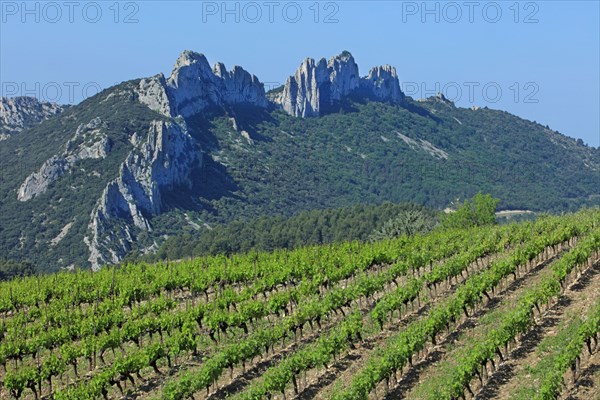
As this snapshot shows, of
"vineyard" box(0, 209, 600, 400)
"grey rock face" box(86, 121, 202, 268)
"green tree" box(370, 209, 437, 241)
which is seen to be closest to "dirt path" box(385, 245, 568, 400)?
"vineyard" box(0, 209, 600, 400)

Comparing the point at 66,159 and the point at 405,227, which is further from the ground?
the point at 66,159

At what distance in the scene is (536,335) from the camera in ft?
101

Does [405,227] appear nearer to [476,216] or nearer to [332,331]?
[476,216]

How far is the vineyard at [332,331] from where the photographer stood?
1091 inches

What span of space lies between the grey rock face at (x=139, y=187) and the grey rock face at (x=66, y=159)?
9.01 metres

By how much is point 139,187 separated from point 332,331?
12568cm

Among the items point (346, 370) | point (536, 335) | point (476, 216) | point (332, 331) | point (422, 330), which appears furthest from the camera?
point (476, 216)

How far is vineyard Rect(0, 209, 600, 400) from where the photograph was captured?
27719 millimetres

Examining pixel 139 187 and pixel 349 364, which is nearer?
pixel 349 364

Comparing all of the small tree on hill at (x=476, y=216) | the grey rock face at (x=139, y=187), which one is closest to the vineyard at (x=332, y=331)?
the small tree on hill at (x=476, y=216)

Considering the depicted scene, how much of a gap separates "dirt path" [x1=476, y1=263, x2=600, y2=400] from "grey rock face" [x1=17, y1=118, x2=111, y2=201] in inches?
5440

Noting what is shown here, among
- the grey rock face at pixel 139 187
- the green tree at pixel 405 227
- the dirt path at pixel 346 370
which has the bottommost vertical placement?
the dirt path at pixel 346 370

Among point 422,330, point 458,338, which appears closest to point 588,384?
point 422,330

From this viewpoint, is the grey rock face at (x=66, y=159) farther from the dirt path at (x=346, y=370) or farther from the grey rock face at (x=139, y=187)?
the dirt path at (x=346, y=370)
